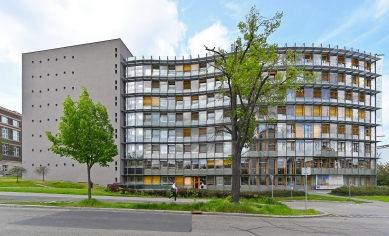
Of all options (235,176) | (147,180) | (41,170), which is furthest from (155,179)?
(235,176)

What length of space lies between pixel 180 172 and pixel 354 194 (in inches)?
947

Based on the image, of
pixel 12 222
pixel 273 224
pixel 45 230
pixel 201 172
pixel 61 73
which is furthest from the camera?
pixel 61 73

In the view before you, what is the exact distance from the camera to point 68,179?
3850 centimetres

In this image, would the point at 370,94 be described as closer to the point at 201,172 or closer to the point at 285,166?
the point at 285,166

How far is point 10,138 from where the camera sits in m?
67.1

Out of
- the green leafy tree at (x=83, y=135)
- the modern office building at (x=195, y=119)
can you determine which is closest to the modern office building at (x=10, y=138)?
the modern office building at (x=195, y=119)

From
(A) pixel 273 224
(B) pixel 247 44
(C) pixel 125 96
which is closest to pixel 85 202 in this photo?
(A) pixel 273 224

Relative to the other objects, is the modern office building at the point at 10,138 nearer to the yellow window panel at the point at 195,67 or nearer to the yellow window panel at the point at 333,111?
the yellow window panel at the point at 195,67

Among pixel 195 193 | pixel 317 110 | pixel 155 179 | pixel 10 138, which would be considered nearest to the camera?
pixel 195 193

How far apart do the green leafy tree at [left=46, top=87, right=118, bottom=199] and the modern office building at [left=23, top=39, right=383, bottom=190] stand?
22.9 metres

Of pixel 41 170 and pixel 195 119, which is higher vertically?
pixel 195 119

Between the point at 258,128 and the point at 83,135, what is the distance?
25791 millimetres

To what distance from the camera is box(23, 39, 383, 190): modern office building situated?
116ft

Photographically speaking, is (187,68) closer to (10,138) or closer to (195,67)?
(195,67)
